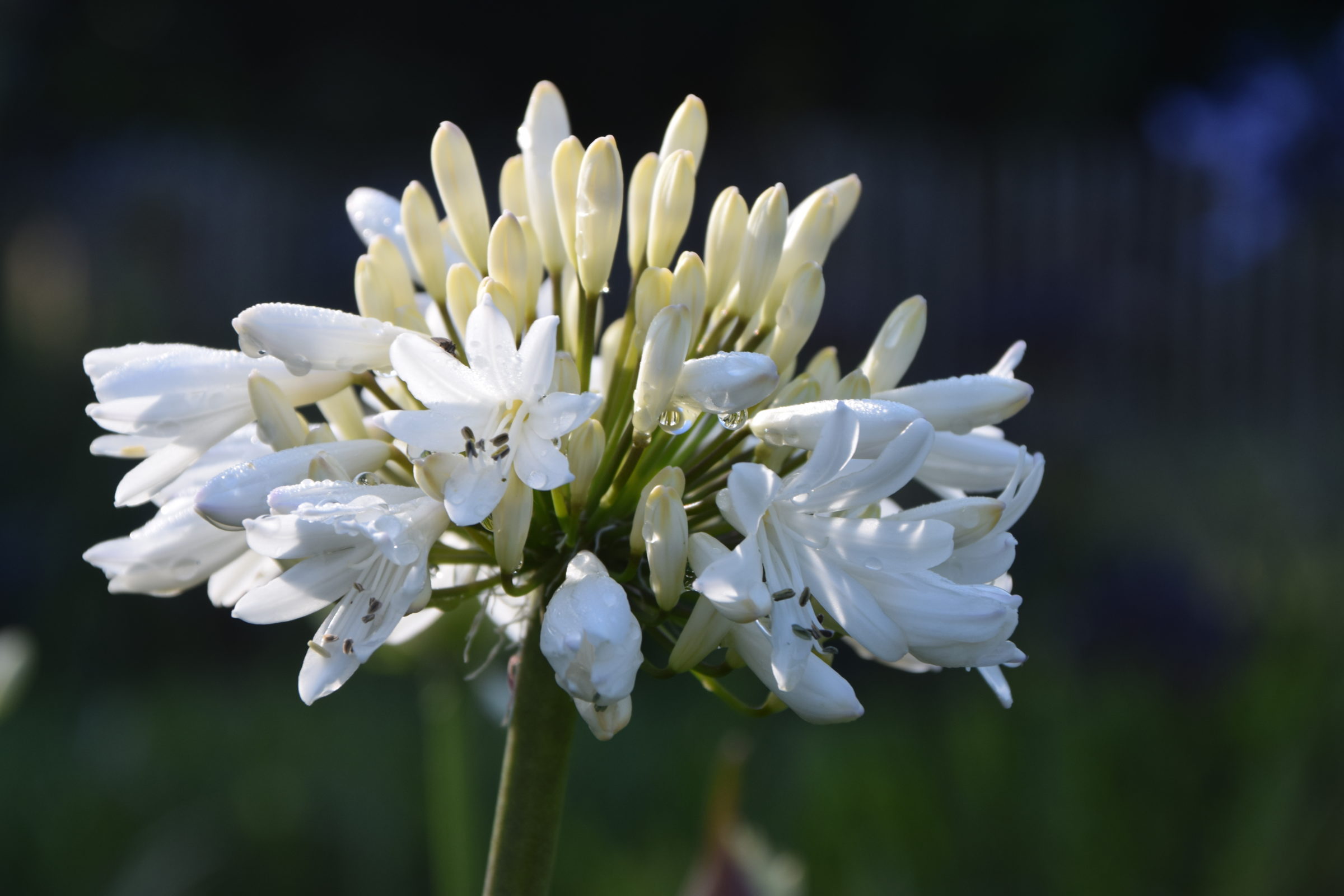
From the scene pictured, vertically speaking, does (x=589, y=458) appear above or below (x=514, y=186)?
below

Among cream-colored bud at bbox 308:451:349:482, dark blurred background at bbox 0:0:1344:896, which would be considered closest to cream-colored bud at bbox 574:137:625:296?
cream-colored bud at bbox 308:451:349:482

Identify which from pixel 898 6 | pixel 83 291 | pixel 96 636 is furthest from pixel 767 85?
pixel 96 636

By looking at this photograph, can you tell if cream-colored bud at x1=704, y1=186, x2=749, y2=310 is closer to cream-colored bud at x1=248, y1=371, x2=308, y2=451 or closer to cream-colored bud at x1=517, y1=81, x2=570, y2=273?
cream-colored bud at x1=517, y1=81, x2=570, y2=273

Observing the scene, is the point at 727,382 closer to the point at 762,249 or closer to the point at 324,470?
the point at 762,249

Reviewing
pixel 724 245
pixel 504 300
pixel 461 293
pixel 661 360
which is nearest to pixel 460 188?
pixel 461 293

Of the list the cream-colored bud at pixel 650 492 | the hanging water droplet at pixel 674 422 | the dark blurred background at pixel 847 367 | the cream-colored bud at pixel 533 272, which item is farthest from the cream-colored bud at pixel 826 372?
the dark blurred background at pixel 847 367
